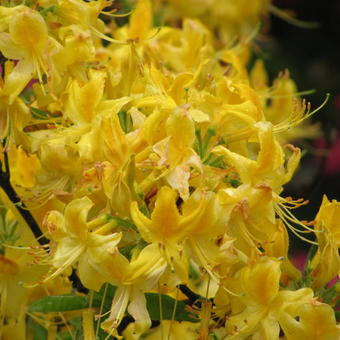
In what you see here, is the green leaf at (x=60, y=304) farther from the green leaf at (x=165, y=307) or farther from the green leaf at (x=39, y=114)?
the green leaf at (x=39, y=114)

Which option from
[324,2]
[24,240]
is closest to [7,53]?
[24,240]

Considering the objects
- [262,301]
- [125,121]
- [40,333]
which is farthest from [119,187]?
[40,333]

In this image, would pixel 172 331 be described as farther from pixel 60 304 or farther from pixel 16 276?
pixel 16 276

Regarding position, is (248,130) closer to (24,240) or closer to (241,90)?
(241,90)

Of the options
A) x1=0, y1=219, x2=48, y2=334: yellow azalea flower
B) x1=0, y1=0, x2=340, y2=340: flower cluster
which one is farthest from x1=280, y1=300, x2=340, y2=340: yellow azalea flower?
x1=0, y1=219, x2=48, y2=334: yellow azalea flower

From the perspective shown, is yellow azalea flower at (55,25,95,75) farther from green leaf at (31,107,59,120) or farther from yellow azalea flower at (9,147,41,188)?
yellow azalea flower at (9,147,41,188)

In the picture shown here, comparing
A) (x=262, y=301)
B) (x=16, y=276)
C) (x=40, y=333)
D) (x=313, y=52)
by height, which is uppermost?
(x=262, y=301)

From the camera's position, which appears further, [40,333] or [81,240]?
[40,333]
